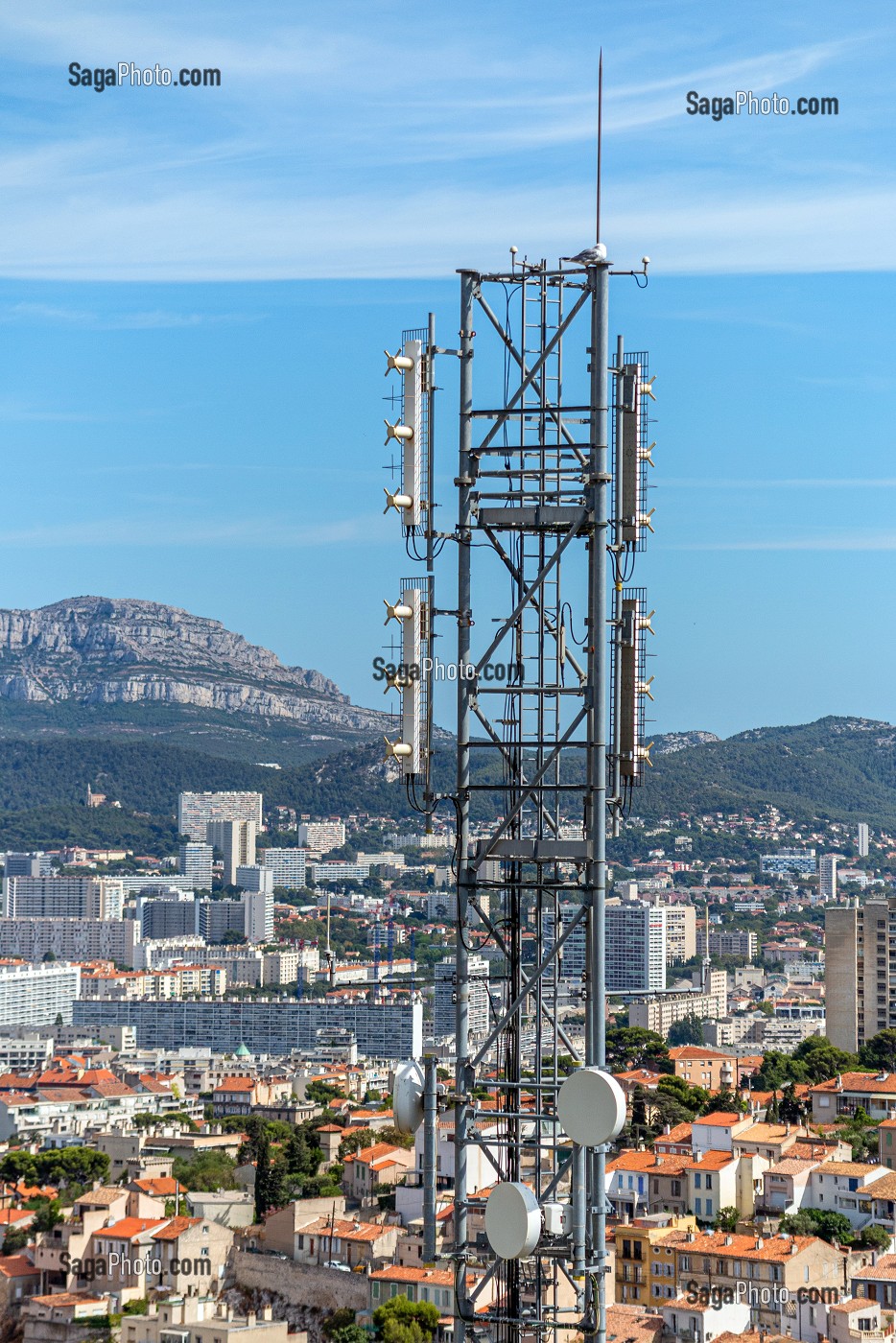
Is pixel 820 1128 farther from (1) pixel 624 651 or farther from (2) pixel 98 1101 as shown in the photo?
(1) pixel 624 651

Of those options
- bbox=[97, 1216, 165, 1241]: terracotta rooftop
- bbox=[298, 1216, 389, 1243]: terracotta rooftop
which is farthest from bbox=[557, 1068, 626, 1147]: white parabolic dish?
bbox=[97, 1216, 165, 1241]: terracotta rooftop

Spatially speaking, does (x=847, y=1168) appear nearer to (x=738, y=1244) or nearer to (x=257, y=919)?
(x=738, y=1244)

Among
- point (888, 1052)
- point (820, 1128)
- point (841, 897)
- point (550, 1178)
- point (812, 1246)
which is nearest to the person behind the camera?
point (550, 1178)

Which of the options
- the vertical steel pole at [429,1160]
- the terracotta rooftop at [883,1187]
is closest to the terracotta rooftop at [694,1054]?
the terracotta rooftop at [883,1187]

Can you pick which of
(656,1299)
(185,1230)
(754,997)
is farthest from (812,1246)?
(754,997)

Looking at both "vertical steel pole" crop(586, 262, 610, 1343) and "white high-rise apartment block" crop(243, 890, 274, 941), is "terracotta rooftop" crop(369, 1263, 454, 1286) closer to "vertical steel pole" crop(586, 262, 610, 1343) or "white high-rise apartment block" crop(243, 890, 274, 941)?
"vertical steel pole" crop(586, 262, 610, 1343)

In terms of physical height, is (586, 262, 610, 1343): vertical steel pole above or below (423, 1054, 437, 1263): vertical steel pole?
above
